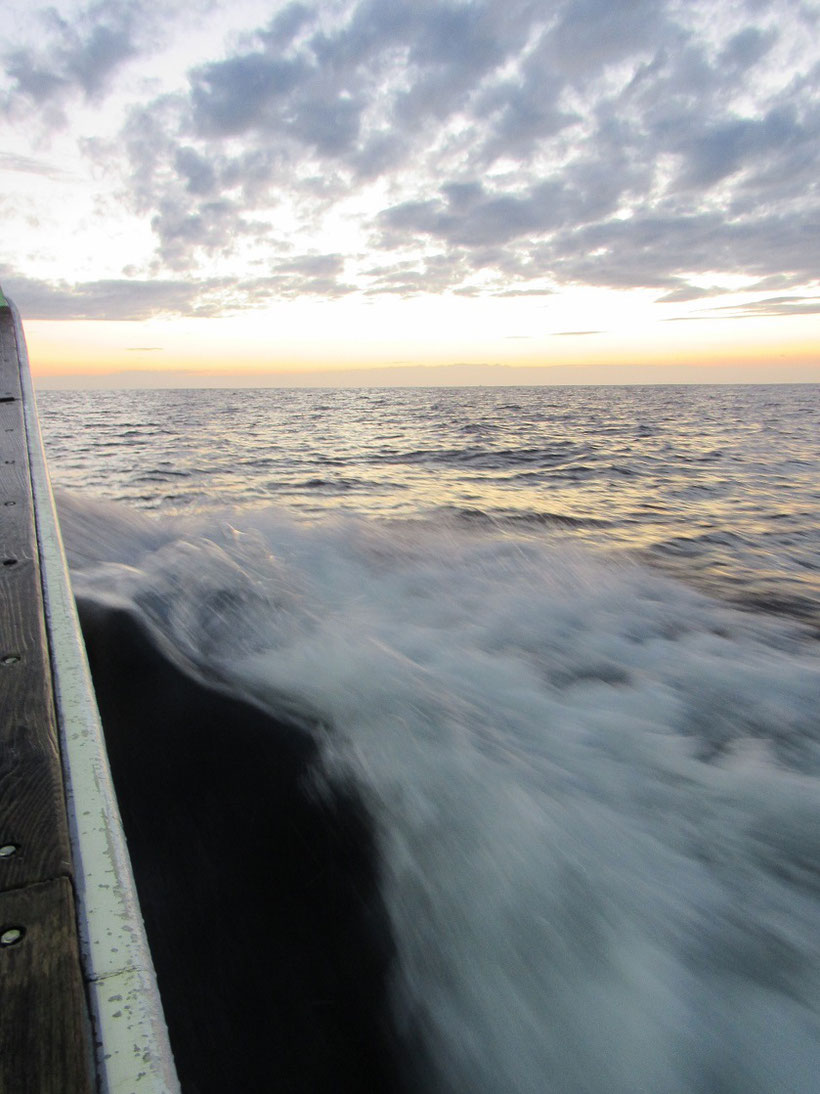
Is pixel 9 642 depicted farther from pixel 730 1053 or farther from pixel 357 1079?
pixel 730 1053

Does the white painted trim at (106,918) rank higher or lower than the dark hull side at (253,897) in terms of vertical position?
higher

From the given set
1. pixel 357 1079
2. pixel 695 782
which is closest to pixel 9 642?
pixel 357 1079

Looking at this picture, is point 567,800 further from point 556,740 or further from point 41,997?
point 41,997

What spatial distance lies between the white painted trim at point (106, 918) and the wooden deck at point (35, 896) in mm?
17

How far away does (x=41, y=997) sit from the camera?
74cm

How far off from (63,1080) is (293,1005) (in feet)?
3.78

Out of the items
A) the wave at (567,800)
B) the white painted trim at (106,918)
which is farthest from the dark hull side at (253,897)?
the white painted trim at (106,918)

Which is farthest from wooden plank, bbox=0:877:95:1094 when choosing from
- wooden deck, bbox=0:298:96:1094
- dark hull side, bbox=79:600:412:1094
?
dark hull side, bbox=79:600:412:1094

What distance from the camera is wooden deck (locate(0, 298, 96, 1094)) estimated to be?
0.69 meters

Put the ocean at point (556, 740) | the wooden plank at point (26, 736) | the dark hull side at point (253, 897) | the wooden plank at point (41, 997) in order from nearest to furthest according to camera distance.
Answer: the wooden plank at point (41, 997)
the wooden plank at point (26, 736)
the dark hull side at point (253, 897)
the ocean at point (556, 740)

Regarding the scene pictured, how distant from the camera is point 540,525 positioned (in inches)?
287

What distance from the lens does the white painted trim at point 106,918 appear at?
2.30 ft

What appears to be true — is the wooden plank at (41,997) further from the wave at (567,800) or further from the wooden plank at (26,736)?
the wave at (567,800)

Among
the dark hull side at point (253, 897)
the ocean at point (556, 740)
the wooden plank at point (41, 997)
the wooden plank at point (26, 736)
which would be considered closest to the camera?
the wooden plank at point (41, 997)
